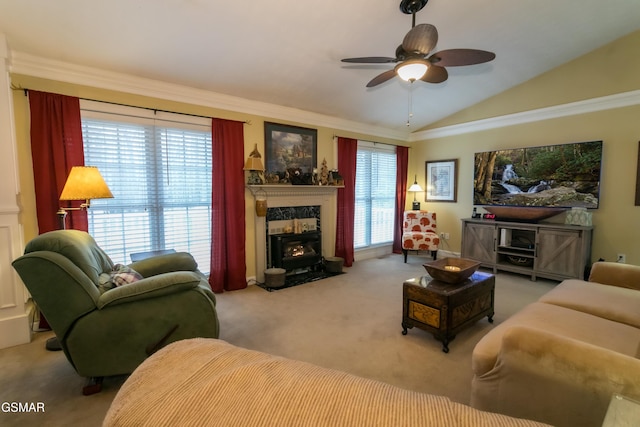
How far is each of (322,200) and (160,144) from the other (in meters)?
2.39

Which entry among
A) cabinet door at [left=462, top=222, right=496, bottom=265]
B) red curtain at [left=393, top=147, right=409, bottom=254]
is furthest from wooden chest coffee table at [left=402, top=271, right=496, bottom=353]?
red curtain at [left=393, top=147, right=409, bottom=254]

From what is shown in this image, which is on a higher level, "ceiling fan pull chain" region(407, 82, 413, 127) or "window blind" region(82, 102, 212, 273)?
"ceiling fan pull chain" region(407, 82, 413, 127)

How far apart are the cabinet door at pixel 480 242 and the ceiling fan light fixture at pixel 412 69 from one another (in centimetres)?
321

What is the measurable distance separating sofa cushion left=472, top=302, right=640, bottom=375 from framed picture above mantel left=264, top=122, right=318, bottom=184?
125 inches

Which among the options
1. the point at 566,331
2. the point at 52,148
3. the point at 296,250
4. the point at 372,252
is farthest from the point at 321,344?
the point at 372,252

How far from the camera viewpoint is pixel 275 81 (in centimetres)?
349

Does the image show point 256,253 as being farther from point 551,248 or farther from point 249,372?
point 551,248

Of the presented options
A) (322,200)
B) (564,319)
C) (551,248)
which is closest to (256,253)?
(322,200)

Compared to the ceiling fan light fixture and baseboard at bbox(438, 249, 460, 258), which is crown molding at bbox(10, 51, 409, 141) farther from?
baseboard at bbox(438, 249, 460, 258)

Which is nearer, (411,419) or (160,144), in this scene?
(411,419)

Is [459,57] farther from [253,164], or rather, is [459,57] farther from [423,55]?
[253,164]

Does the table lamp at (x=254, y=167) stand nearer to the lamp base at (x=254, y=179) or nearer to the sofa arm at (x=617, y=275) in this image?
the lamp base at (x=254, y=179)

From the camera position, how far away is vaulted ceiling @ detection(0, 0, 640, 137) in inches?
91.4

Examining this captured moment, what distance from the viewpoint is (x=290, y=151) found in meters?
4.33
